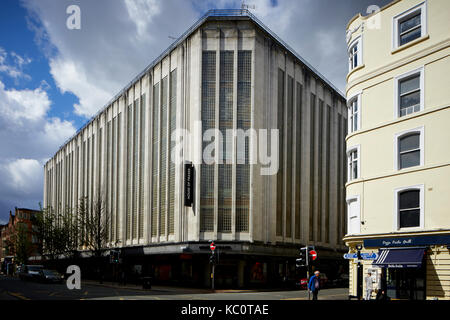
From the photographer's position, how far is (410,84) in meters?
24.0

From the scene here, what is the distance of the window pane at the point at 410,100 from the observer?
23.6m

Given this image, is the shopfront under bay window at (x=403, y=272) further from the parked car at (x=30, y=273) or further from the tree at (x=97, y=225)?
the tree at (x=97, y=225)

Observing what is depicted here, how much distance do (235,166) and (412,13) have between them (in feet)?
78.6

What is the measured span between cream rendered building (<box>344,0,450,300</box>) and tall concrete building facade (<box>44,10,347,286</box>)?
18.5m

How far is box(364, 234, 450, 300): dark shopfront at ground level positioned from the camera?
20.9m

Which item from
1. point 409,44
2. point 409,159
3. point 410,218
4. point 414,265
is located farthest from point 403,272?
point 409,44

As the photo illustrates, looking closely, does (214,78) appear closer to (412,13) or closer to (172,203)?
(172,203)

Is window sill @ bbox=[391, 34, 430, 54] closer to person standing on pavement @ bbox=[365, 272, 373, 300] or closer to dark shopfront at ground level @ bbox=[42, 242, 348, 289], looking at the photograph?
person standing on pavement @ bbox=[365, 272, 373, 300]

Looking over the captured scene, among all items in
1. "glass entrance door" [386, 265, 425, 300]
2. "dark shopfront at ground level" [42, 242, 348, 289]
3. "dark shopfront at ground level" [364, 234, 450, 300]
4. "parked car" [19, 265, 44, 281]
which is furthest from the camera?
"parked car" [19, 265, 44, 281]

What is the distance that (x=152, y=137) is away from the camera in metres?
53.8

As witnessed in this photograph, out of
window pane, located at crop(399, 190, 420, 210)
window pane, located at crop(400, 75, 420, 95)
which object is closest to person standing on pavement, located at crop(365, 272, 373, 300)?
window pane, located at crop(399, 190, 420, 210)

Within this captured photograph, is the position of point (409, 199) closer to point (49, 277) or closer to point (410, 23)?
point (410, 23)

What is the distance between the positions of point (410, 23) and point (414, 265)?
13035 mm
